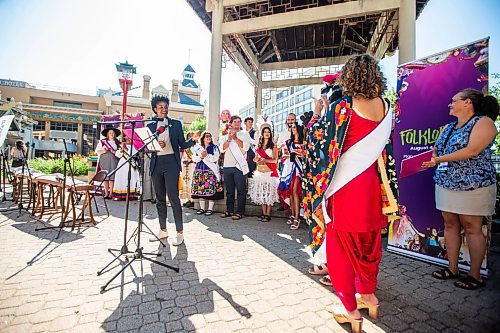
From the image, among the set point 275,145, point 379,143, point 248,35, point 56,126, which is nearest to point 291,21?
point 248,35

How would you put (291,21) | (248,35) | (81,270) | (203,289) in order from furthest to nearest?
(248,35)
(291,21)
(81,270)
(203,289)

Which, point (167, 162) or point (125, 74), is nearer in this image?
point (167, 162)

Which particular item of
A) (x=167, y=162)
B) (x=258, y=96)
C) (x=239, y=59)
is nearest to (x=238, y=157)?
(x=167, y=162)

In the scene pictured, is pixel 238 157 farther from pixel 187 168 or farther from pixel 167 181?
pixel 187 168

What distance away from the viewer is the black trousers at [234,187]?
560cm

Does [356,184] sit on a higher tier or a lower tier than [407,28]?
lower

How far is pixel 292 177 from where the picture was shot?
5.09 meters

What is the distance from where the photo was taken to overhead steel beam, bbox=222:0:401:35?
683 cm

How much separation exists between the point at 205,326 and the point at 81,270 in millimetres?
1806

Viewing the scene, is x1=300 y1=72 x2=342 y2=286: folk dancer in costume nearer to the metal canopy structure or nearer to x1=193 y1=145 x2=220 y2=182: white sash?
x1=193 y1=145 x2=220 y2=182: white sash

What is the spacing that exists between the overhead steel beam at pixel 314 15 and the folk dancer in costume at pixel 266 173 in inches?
156

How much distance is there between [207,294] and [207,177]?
12.4ft

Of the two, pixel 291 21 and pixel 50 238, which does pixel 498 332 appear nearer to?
pixel 50 238

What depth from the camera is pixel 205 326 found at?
1.94 meters
